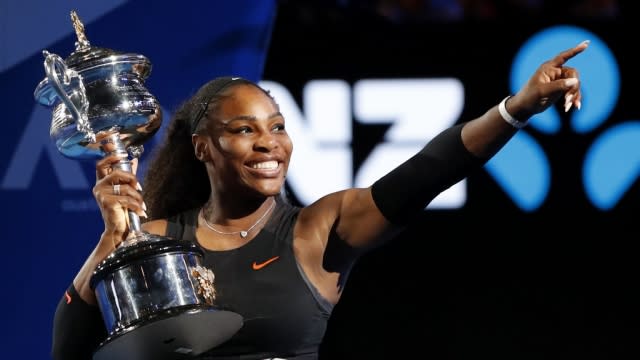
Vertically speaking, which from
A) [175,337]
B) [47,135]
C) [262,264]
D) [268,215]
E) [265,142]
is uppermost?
[47,135]

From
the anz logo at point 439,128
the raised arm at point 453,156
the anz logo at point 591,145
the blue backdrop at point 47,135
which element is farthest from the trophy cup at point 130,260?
the anz logo at point 591,145

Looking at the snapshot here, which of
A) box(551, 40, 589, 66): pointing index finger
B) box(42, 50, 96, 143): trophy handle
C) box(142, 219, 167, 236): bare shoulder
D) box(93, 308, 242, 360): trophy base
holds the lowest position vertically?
box(93, 308, 242, 360): trophy base

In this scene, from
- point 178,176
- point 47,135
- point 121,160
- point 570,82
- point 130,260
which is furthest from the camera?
point 47,135

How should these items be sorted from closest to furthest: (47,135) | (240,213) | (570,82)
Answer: (570,82) < (240,213) < (47,135)

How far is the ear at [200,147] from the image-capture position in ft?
8.60

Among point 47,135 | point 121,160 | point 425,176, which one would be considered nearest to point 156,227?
point 121,160

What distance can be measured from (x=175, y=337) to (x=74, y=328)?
29cm

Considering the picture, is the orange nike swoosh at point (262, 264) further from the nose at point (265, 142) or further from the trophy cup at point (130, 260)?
the nose at point (265, 142)

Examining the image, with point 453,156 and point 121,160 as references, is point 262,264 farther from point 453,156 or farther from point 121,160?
point 453,156

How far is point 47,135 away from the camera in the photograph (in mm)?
3486

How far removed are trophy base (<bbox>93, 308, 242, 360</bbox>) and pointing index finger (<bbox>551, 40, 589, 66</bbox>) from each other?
0.79 m

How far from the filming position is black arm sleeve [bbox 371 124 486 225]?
7.71 ft

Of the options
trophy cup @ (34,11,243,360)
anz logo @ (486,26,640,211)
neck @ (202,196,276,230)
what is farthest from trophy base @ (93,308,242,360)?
anz logo @ (486,26,640,211)

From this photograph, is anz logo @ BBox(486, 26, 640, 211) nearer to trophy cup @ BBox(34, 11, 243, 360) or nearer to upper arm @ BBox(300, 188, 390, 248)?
upper arm @ BBox(300, 188, 390, 248)
